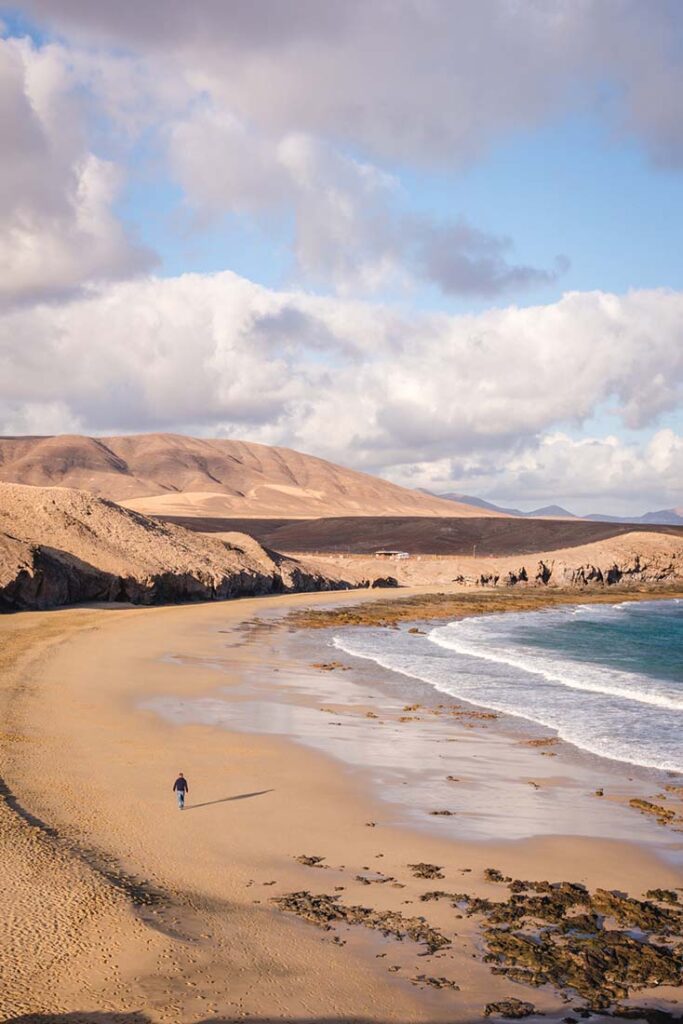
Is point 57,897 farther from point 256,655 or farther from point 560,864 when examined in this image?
point 256,655

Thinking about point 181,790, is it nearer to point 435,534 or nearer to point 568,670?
point 568,670

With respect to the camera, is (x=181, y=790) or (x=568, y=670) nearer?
(x=181, y=790)

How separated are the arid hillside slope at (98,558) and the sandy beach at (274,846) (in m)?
22.4

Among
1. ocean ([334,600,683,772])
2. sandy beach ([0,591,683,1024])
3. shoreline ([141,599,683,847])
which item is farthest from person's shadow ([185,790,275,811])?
ocean ([334,600,683,772])

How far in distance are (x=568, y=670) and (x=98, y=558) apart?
110 feet

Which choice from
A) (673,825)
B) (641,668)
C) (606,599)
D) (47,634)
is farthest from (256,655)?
(606,599)

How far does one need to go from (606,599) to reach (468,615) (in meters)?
21.8

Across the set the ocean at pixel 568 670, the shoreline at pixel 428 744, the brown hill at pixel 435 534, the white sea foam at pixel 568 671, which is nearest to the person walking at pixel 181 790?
Result: the shoreline at pixel 428 744

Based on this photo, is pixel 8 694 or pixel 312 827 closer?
pixel 312 827

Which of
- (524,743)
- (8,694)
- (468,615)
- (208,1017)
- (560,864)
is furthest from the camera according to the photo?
(468,615)

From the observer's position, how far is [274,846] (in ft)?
42.5

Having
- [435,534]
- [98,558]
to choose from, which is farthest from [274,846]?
[435,534]

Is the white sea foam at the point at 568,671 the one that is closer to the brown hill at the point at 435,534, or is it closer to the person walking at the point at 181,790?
the person walking at the point at 181,790

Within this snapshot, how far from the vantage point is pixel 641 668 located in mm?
34469
